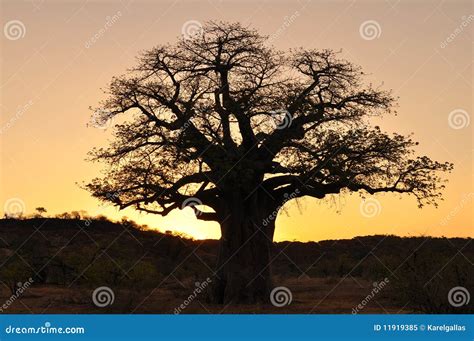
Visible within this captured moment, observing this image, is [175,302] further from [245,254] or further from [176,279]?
[176,279]

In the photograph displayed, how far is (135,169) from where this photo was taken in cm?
1733

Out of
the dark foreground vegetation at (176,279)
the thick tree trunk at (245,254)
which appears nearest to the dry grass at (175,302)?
the dark foreground vegetation at (176,279)

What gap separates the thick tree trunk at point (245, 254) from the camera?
1812 centimetres

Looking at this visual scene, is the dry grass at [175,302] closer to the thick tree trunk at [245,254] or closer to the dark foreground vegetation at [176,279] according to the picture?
the dark foreground vegetation at [176,279]

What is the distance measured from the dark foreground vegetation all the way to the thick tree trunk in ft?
1.83

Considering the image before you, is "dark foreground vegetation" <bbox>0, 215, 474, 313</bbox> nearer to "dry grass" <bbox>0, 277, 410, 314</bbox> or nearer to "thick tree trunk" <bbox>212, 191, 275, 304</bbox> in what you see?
"dry grass" <bbox>0, 277, 410, 314</bbox>

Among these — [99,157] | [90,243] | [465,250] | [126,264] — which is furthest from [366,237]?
[99,157]

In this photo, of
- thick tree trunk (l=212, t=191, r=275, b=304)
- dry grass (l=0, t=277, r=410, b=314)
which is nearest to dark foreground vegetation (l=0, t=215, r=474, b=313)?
dry grass (l=0, t=277, r=410, b=314)

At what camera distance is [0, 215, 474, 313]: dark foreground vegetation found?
16.6m

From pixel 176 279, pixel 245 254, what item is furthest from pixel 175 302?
pixel 176 279

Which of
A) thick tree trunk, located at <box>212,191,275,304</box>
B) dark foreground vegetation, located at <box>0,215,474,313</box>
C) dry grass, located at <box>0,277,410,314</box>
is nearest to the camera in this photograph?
dark foreground vegetation, located at <box>0,215,474,313</box>

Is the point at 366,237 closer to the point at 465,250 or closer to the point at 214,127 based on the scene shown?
the point at 465,250

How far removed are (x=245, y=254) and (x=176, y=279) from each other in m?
11.2

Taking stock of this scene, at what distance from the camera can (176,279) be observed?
2889cm
